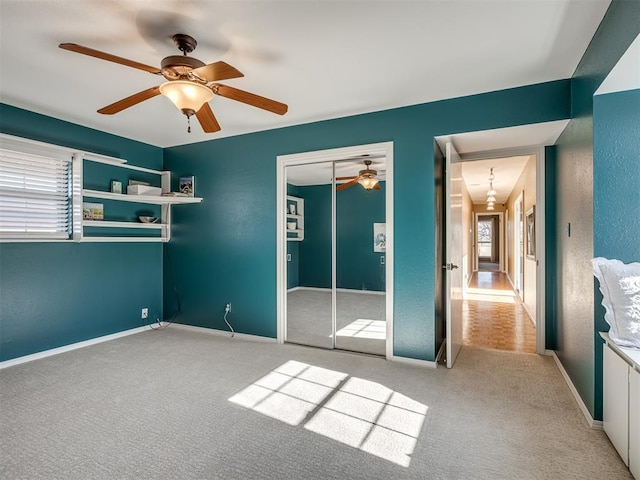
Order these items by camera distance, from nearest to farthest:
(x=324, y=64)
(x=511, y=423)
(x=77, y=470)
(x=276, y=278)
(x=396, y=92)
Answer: (x=77, y=470)
(x=511, y=423)
(x=324, y=64)
(x=396, y=92)
(x=276, y=278)

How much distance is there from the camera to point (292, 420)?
231 cm

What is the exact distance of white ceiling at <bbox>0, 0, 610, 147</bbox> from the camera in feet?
6.30

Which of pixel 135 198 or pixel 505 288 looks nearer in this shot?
pixel 135 198

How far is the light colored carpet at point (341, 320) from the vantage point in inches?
148

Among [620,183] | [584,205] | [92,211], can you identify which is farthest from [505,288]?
[92,211]

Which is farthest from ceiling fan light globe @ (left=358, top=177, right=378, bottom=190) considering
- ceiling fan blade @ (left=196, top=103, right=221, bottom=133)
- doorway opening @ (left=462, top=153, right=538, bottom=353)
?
ceiling fan blade @ (left=196, top=103, right=221, bottom=133)

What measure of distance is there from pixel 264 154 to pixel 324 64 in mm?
1768

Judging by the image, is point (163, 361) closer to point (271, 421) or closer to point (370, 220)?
point (271, 421)

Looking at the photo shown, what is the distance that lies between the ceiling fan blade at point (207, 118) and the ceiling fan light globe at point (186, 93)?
249 mm

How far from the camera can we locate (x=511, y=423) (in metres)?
2.26

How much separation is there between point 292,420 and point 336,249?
206 cm

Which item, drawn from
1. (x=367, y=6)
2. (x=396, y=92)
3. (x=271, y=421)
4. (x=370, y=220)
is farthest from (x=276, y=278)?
(x=367, y=6)

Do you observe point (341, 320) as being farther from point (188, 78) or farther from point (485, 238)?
point (485, 238)

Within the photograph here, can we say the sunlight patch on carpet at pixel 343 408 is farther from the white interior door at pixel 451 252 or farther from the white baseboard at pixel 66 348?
the white baseboard at pixel 66 348
